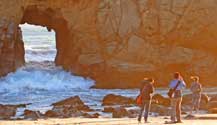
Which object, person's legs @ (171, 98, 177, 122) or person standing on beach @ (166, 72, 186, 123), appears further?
person's legs @ (171, 98, 177, 122)

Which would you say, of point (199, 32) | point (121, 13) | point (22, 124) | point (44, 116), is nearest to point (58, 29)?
point (121, 13)

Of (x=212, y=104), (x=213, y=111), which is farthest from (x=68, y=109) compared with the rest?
(x=213, y=111)

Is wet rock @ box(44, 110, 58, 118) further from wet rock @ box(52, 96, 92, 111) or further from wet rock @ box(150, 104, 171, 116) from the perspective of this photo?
wet rock @ box(150, 104, 171, 116)

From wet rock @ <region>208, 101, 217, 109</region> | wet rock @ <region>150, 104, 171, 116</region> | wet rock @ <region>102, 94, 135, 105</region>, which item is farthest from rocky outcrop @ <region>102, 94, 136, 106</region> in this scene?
wet rock @ <region>208, 101, 217, 109</region>

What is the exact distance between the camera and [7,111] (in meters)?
30.7

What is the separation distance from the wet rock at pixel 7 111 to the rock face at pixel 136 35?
9432 mm

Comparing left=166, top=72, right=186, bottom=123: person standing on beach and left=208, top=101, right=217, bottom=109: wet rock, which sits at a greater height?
left=166, top=72, right=186, bottom=123: person standing on beach

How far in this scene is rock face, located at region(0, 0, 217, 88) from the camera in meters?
41.1

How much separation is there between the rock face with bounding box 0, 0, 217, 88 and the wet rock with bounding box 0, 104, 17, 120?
30.9 ft

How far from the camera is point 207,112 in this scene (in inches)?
1115

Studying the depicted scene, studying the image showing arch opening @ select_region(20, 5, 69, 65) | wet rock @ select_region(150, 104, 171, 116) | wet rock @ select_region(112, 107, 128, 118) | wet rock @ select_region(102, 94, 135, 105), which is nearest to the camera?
wet rock @ select_region(112, 107, 128, 118)

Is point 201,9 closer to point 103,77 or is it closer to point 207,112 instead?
point 103,77

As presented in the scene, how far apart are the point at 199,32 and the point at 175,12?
1.88 metres

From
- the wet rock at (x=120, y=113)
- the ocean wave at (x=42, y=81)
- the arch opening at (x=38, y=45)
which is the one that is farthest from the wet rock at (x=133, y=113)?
the arch opening at (x=38, y=45)
